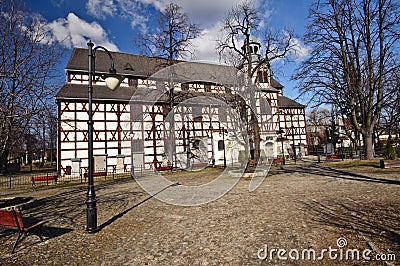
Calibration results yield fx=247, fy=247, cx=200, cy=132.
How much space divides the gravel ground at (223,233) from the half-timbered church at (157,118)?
12393 millimetres

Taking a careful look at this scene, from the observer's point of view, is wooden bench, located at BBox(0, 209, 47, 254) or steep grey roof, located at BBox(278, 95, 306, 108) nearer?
wooden bench, located at BBox(0, 209, 47, 254)

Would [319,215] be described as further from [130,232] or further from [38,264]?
[38,264]

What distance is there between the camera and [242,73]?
1970cm

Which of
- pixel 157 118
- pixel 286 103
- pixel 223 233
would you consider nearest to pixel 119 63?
pixel 157 118

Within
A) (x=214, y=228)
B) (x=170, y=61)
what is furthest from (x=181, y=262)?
A: (x=170, y=61)

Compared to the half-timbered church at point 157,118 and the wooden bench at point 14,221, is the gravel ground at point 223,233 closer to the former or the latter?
the wooden bench at point 14,221

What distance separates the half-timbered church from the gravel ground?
12393 millimetres

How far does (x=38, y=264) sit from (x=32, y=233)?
1.78m

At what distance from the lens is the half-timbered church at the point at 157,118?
22.7 metres

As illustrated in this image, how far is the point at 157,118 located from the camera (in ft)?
88.1

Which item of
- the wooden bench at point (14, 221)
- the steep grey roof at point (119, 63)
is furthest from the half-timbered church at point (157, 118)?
the wooden bench at point (14, 221)

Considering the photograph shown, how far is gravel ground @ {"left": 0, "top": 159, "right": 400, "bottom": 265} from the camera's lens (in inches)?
165

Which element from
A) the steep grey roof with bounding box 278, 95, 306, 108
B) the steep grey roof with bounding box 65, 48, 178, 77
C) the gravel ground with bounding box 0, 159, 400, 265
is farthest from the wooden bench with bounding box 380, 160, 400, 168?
the steep grey roof with bounding box 278, 95, 306, 108

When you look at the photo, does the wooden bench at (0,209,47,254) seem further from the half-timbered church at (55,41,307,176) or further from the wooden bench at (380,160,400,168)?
the wooden bench at (380,160,400,168)
